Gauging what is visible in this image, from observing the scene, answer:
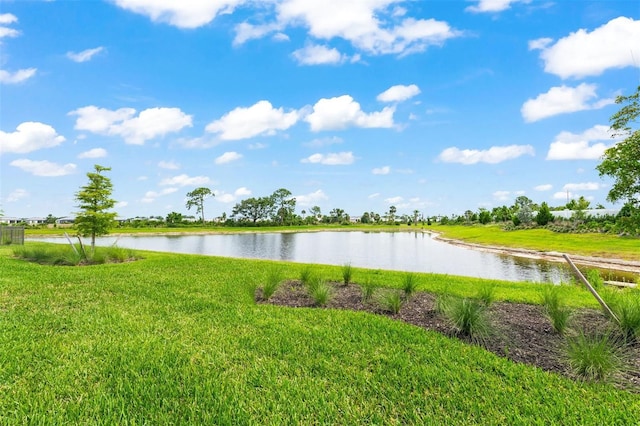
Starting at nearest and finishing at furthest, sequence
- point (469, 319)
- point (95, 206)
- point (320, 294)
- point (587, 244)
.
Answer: point (469, 319)
point (320, 294)
point (95, 206)
point (587, 244)

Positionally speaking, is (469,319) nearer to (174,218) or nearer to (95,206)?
(95,206)

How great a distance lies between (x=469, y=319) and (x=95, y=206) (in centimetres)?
1521

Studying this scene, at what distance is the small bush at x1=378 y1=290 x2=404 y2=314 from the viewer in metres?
5.95

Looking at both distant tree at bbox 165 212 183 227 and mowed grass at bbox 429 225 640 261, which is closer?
mowed grass at bbox 429 225 640 261

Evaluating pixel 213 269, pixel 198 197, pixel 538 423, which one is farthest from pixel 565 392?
pixel 198 197

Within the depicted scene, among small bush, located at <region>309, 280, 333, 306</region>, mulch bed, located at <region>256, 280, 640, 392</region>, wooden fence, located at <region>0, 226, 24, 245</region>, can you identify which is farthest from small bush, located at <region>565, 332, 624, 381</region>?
wooden fence, located at <region>0, 226, 24, 245</region>

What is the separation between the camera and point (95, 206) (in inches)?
594

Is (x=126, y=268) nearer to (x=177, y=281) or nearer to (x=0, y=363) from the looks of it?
(x=177, y=281)

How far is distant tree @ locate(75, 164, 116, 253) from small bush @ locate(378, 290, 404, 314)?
13.2 m

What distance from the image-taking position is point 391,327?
5.02 m

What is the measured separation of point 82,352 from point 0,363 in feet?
2.42

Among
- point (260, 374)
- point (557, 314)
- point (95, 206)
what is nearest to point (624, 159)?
point (557, 314)

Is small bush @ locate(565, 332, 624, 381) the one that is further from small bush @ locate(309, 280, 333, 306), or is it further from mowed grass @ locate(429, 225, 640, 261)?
mowed grass @ locate(429, 225, 640, 261)

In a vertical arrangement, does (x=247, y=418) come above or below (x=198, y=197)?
below
